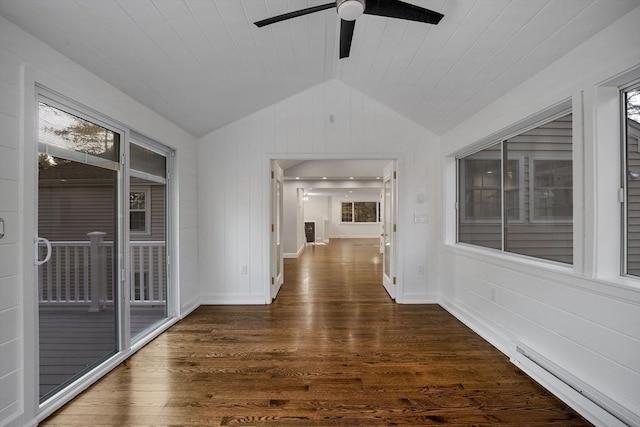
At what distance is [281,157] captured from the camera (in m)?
4.11

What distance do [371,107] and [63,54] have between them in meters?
3.21

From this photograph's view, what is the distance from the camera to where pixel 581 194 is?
1.93 m

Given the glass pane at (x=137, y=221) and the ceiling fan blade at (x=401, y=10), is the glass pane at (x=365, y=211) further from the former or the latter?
the ceiling fan blade at (x=401, y=10)

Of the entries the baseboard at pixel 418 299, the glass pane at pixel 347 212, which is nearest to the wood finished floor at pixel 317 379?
the baseboard at pixel 418 299

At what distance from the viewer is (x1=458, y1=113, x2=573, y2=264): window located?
225 cm

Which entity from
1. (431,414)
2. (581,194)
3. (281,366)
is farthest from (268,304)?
(581,194)

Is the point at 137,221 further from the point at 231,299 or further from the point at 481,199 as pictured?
the point at 481,199

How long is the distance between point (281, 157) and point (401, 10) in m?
2.61

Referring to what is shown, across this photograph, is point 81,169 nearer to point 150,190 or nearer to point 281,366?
point 150,190

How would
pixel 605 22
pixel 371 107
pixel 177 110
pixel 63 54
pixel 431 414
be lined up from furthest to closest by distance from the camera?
pixel 371 107
pixel 177 110
pixel 63 54
pixel 431 414
pixel 605 22

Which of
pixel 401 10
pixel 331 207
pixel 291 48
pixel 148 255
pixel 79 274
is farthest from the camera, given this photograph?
pixel 331 207

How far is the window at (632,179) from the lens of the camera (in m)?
1.77

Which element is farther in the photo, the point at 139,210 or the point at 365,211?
the point at 365,211

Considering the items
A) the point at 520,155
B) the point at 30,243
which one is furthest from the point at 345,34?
the point at 30,243
